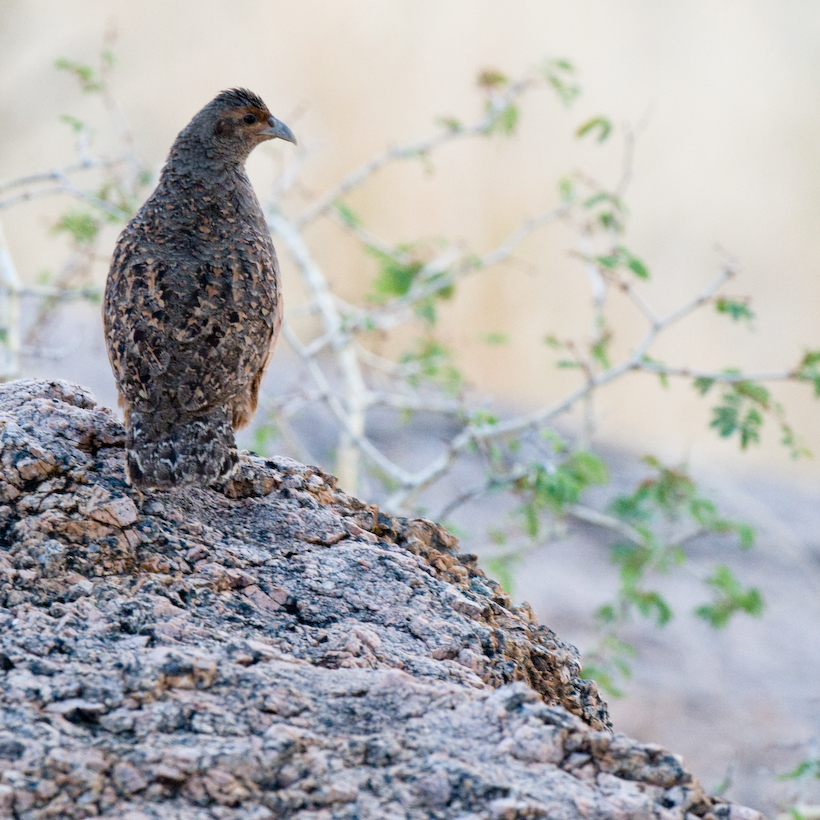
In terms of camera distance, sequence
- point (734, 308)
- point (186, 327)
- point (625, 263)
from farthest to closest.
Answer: point (625, 263) → point (734, 308) → point (186, 327)

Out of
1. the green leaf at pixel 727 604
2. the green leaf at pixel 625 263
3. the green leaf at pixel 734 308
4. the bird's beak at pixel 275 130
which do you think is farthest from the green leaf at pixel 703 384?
the bird's beak at pixel 275 130

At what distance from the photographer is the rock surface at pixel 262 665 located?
178 centimetres

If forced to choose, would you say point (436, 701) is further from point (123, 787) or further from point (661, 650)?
point (661, 650)

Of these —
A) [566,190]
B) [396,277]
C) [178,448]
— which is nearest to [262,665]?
[178,448]

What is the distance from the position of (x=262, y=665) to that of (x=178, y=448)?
2.68 feet

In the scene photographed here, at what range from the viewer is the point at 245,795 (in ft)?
5.78

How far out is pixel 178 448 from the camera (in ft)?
8.85

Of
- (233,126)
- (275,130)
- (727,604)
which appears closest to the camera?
(233,126)

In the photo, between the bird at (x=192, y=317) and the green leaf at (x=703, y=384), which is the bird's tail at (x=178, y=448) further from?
the green leaf at (x=703, y=384)

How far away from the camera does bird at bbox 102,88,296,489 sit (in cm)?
278

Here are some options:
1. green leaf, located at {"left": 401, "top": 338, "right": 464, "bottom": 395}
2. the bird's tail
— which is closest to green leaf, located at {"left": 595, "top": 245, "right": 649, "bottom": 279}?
green leaf, located at {"left": 401, "top": 338, "right": 464, "bottom": 395}

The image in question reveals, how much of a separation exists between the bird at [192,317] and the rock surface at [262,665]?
0.13m

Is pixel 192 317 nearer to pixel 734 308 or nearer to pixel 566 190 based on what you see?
pixel 734 308

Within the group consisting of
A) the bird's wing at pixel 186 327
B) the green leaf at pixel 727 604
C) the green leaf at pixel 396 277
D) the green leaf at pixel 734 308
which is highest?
the green leaf at pixel 396 277
